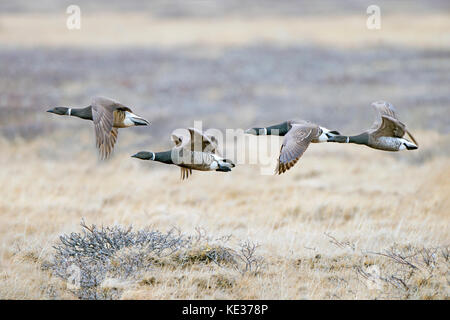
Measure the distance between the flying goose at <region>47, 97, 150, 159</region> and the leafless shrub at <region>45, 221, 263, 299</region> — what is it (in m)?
1.34

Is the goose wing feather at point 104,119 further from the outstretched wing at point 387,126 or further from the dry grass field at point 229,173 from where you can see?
the outstretched wing at point 387,126

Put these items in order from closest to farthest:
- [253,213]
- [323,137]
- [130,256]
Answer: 1. [323,137]
2. [130,256]
3. [253,213]

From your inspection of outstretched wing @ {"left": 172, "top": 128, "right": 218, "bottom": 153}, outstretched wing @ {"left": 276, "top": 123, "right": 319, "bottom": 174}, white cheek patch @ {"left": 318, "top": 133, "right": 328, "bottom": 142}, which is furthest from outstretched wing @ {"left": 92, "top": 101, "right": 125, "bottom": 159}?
white cheek patch @ {"left": 318, "top": 133, "right": 328, "bottom": 142}

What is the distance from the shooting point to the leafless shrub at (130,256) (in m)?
8.03

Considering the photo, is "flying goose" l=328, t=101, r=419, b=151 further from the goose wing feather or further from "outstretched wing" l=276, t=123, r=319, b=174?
the goose wing feather

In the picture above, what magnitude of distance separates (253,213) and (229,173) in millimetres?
4066

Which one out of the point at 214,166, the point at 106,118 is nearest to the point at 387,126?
the point at 214,166

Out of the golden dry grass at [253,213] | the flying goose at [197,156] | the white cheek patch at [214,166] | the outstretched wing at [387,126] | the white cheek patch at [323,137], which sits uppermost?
the outstretched wing at [387,126]

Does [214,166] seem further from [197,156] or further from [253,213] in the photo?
[253,213]

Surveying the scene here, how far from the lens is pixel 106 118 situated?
25.2 feet

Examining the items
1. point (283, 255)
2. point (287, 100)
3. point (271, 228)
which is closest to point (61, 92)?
point (287, 100)

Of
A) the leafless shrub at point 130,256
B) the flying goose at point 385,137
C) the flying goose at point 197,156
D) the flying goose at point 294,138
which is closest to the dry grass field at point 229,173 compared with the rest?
the leafless shrub at point 130,256

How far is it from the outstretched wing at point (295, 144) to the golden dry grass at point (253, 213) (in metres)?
1.50

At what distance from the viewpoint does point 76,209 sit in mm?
13898
